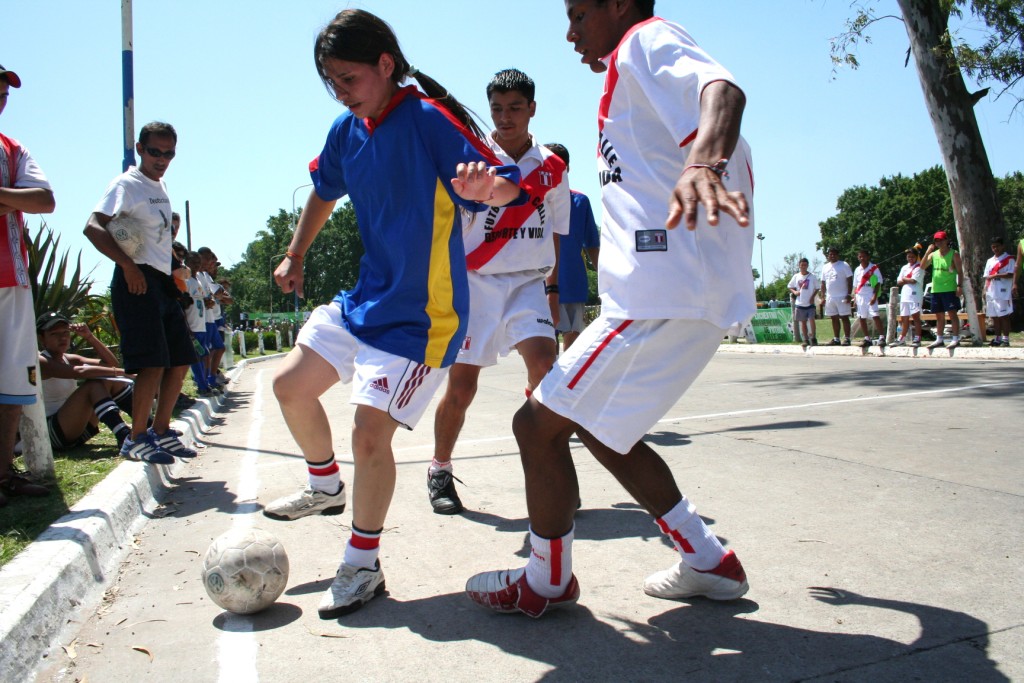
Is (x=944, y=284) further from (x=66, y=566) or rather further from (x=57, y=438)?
(x=66, y=566)

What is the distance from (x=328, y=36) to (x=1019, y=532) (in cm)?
334

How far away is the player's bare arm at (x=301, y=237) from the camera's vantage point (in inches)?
142

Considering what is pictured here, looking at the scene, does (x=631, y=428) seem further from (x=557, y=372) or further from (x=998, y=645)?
(x=998, y=645)

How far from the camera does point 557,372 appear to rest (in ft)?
8.29

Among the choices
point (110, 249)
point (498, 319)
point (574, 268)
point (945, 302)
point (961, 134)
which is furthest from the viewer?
point (961, 134)

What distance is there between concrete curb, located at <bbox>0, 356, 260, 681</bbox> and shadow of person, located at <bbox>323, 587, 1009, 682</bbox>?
3.22 ft

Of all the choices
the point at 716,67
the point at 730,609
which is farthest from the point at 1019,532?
the point at 716,67

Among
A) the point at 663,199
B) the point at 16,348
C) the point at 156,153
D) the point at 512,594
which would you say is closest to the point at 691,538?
the point at 512,594

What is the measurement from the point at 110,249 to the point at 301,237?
89.0 inches

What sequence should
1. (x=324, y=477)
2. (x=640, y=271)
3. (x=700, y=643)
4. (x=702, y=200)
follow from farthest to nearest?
(x=324, y=477), (x=700, y=643), (x=640, y=271), (x=702, y=200)

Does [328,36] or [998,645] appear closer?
[998,645]

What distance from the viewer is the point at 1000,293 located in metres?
14.0

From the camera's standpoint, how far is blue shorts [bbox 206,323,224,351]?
11375 mm

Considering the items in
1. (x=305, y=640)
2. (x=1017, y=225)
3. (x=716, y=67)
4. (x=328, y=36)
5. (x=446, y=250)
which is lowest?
(x=305, y=640)
